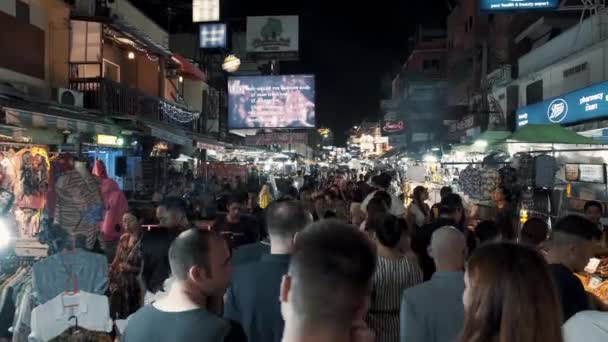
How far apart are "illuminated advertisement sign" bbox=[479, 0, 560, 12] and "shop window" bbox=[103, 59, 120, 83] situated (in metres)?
11.4

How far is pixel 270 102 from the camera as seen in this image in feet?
76.3

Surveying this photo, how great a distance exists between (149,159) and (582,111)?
36.9 feet

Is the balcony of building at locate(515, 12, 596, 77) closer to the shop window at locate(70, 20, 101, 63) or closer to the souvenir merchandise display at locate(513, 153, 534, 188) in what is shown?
the souvenir merchandise display at locate(513, 153, 534, 188)

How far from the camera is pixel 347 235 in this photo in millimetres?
2031

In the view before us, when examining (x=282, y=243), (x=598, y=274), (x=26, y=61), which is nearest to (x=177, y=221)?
(x=282, y=243)

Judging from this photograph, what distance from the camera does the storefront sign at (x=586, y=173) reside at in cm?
1002

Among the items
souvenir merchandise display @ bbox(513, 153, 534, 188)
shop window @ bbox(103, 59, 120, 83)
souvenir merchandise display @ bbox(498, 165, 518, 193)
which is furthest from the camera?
shop window @ bbox(103, 59, 120, 83)

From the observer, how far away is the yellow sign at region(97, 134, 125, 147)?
12273 mm

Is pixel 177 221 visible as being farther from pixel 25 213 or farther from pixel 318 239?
pixel 318 239

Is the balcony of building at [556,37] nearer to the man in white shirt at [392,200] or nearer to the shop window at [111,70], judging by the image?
the man in white shirt at [392,200]

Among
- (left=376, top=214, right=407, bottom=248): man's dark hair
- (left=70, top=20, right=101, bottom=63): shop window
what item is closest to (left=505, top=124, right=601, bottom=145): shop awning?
(left=376, top=214, right=407, bottom=248): man's dark hair

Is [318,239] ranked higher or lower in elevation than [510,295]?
higher

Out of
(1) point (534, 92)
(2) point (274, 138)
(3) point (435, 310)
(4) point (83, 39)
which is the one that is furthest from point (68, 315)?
(1) point (534, 92)

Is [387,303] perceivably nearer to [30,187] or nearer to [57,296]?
[57,296]
